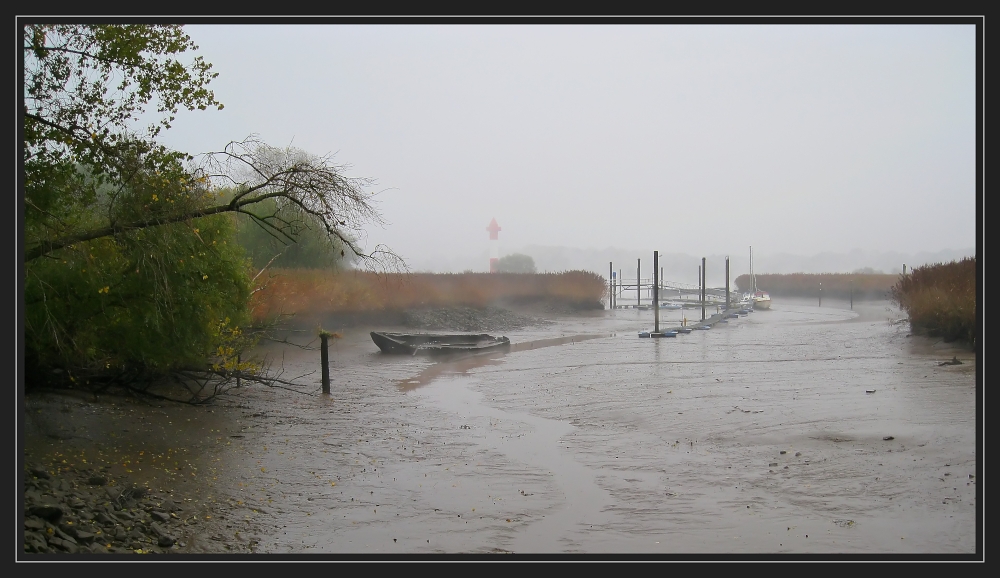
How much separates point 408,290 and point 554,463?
24.1 meters

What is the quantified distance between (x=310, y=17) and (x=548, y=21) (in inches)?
74.0

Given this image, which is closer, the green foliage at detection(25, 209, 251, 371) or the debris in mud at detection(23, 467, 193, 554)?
the debris in mud at detection(23, 467, 193, 554)

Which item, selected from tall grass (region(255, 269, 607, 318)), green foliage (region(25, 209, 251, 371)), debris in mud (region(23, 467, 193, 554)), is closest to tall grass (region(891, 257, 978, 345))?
tall grass (region(255, 269, 607, 318))

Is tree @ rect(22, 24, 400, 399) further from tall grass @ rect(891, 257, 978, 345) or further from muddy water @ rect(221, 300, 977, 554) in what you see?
tall grass @ rect(891, 257, 978, 345)

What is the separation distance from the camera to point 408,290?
35719 millimetres

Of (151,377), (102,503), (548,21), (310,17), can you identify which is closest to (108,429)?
(151,377)

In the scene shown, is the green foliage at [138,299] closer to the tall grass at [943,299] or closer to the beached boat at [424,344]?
the beached boat at [424,344]

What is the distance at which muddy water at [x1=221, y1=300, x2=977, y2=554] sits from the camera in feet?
28.3

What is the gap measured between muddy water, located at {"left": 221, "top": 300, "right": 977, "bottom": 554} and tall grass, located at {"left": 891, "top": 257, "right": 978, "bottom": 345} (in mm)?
4226

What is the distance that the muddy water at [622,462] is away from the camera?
864 centimetres

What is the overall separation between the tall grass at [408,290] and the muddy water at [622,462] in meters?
2.75

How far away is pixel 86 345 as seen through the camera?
13.5 metres

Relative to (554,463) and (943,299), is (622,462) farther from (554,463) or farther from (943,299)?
(943,299)

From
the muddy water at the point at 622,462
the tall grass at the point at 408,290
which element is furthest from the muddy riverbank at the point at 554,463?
the tall grass at the point at 408,290
